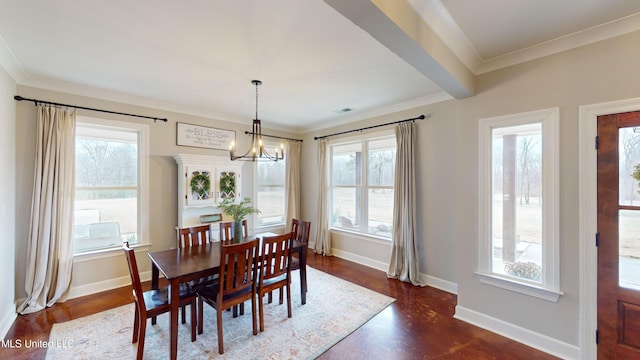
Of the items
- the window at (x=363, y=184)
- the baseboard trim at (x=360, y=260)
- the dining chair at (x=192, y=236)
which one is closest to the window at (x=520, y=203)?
the window at (x=363, y=184)

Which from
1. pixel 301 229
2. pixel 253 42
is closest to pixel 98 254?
pixel 301 229

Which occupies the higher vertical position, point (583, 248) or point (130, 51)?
point (130, 51)

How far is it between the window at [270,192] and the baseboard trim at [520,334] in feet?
11.9

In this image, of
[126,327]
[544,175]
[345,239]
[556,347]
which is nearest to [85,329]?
[126,327]

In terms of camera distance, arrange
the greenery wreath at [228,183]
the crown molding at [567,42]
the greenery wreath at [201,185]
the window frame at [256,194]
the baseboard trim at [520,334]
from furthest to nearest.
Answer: the window frame at [256,194] → the greenery wreath at [228,183] → the greenery wreath at [201,185] → the baseboard trim at [520,334] → the crown molding at [567,42]

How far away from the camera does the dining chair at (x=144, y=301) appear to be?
196 cm

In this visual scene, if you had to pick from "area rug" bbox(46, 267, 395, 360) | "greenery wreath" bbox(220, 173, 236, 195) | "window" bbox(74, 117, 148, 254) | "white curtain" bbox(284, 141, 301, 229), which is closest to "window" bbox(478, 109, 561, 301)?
"area rug" bbox(46, 267, 395, 360)

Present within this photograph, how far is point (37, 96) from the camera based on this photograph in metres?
2.98

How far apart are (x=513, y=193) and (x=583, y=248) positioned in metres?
0.64

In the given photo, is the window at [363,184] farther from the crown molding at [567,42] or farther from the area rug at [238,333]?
the crown molding at [567,42]

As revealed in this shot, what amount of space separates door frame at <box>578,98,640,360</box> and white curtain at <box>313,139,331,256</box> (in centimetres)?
357

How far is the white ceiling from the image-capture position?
1744mm

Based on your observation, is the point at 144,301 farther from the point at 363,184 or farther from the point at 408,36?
the point at 363,184

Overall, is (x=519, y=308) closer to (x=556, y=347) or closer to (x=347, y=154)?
(x=556, y=347)
